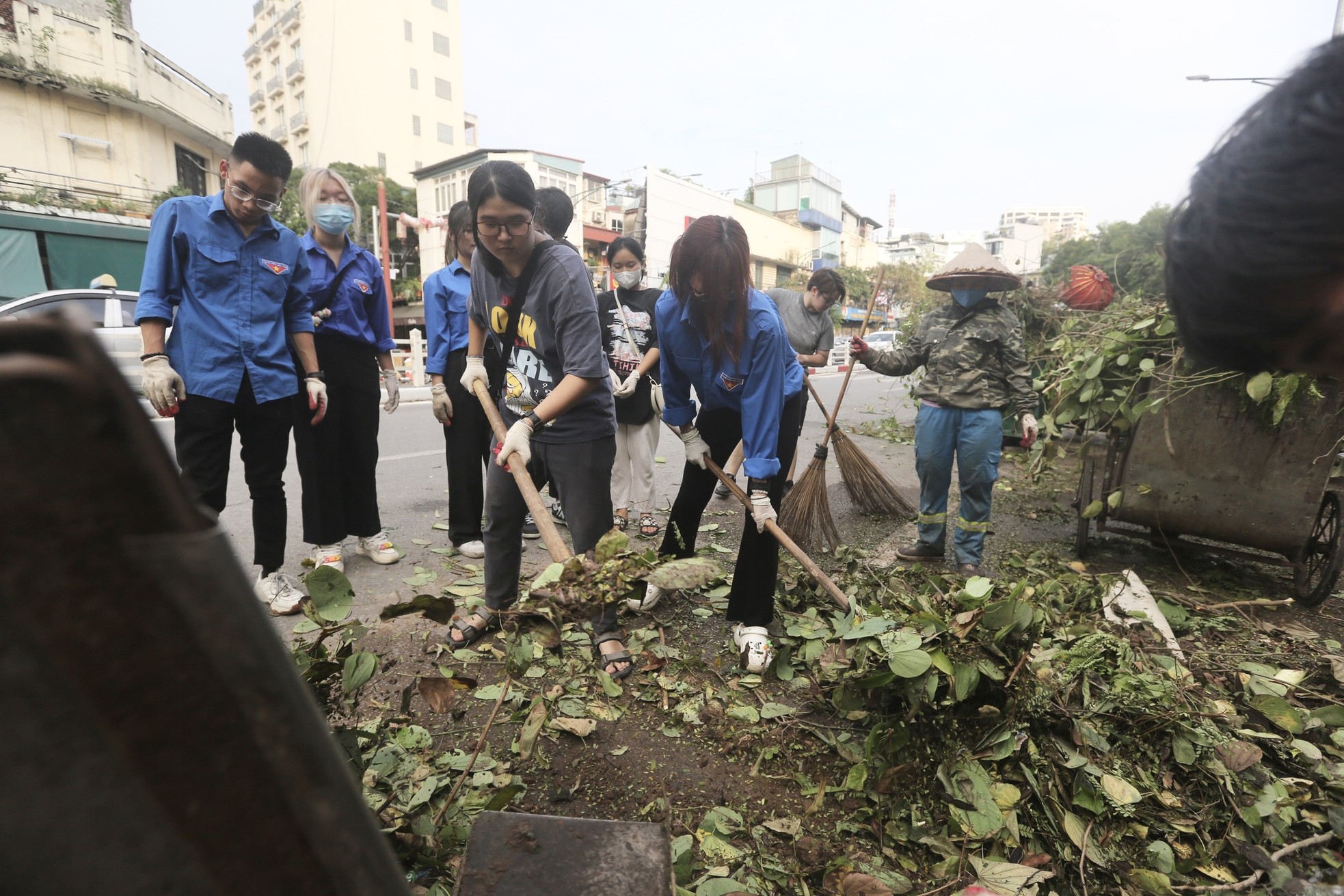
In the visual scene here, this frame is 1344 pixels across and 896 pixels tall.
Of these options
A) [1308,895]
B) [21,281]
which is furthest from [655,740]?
[21,281]

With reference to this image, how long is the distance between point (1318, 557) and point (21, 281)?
23.3 metres

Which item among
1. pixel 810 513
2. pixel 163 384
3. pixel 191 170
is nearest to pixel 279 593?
pixel 163 384

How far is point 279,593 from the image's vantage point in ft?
10.7

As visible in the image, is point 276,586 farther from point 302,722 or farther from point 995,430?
point 995,430

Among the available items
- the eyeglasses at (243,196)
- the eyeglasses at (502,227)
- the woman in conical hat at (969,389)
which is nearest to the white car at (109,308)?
the eyeglasses at (243,196)

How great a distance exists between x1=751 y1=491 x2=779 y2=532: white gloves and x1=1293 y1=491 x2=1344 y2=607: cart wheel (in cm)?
277

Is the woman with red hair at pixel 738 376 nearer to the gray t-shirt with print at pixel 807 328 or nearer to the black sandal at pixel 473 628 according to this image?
the black sandal at pixel 473 628

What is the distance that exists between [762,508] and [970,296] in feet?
7.53

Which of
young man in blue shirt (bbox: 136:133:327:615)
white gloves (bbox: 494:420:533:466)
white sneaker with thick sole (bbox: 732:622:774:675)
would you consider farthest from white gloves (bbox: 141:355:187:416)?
white sneaker with thick sole (bbox: 732:622:774:675)

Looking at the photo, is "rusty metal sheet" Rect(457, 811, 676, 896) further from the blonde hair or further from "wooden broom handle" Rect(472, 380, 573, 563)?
the blonde hair

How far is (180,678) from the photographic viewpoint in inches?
16.8

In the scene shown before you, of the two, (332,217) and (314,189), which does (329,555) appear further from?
(314,189)

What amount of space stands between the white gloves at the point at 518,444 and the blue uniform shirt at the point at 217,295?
4.40ft

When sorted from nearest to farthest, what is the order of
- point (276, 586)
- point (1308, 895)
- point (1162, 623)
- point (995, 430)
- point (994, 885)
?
point (1308, 895) < point (994, 885) < point (1162, 623) < point (276, 586) < point (995, 430)
